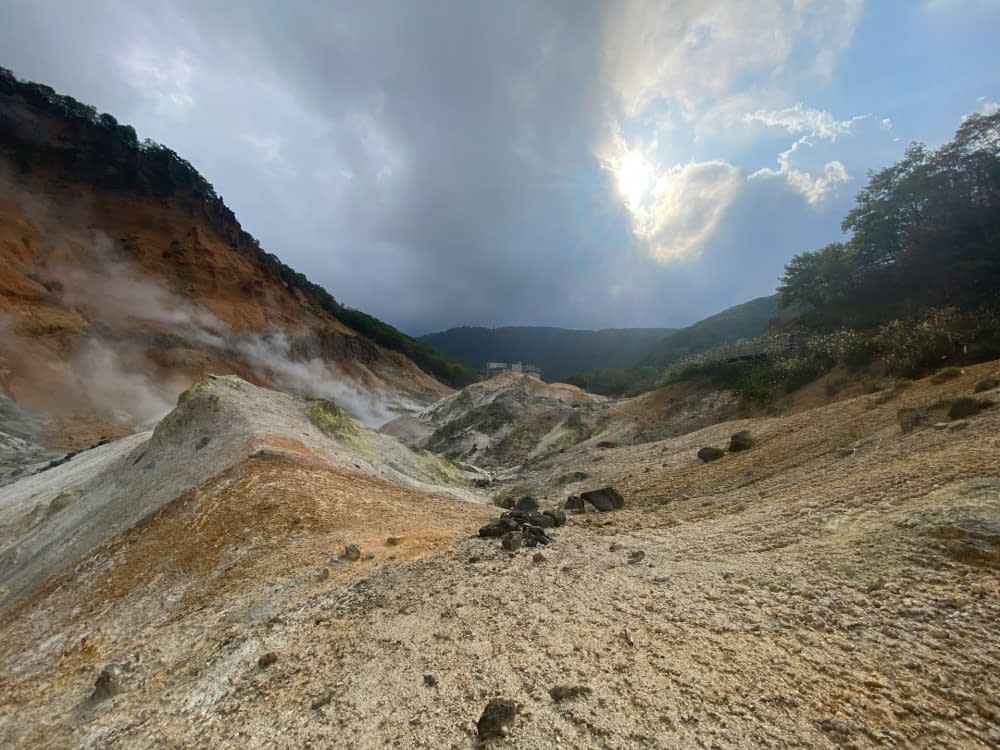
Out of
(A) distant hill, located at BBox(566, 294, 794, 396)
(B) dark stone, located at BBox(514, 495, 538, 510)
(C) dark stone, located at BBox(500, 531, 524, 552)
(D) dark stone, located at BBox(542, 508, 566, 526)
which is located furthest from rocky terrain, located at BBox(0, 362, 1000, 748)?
(A) distant hill, located at BBox(566, 294, 794, 396)

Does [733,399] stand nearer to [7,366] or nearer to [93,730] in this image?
[93,730]

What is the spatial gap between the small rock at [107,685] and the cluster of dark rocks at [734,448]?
11484 mm

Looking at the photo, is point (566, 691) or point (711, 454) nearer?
point (566, 691)

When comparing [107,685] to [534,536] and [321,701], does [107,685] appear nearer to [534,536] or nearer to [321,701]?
[321,701]

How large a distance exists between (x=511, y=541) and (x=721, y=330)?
350 ft

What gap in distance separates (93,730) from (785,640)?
6.03 meters

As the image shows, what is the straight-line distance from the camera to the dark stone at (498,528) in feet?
23.6

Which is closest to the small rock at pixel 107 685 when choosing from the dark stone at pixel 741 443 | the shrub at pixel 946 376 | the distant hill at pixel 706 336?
the dark stone at pixel 741 443

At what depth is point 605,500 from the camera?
10.3 m

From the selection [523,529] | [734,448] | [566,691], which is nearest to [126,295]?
[523,529]

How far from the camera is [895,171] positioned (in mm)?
29016

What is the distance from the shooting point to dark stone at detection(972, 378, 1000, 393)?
8195 millimetres

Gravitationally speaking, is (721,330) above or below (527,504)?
above

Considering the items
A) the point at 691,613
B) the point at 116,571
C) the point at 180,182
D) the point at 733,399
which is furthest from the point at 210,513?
the point at 180,182
